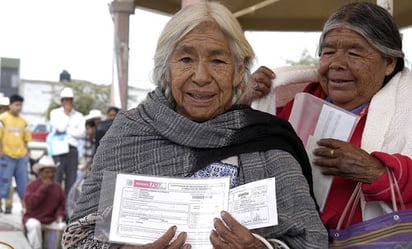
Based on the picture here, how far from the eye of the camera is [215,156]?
6.59 ft

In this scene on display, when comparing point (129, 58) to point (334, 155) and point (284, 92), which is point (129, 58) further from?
point (334, 155)

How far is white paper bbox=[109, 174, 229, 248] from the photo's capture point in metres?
1.87

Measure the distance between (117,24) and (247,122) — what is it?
753 centimetres

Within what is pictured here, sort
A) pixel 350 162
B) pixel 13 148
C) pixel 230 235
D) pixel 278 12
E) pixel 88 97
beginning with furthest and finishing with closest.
→ pixel 88 97, pixel 13 148, pixel 278 12, pixel 350 162, pixel 230 235

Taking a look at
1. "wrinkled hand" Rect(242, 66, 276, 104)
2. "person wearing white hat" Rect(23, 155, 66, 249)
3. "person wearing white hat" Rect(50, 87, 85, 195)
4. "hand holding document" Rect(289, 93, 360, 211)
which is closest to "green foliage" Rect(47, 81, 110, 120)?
"person wearing white hat" Rect(50, 87, 85, 195)

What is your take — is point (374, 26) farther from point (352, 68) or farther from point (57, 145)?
point (57, 145)

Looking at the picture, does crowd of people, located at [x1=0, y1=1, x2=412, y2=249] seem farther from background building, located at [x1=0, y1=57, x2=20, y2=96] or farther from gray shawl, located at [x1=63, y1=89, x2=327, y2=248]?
background building, located at [x1=0, y1=57, x2=20, y2=96]

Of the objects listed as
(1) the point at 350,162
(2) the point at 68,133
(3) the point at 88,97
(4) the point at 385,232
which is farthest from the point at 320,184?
(3) the point at 88,97

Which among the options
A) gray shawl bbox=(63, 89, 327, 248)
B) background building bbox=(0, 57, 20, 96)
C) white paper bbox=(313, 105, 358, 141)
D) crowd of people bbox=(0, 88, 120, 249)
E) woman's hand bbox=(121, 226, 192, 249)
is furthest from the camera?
background building bbox=(0, 57, 20, 96)

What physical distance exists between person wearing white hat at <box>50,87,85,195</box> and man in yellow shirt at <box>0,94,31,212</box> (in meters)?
0.51

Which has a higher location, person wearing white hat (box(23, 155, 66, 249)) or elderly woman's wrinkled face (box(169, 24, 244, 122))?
elderly woman's wrinkled face (box(169, 24, 244, 122))

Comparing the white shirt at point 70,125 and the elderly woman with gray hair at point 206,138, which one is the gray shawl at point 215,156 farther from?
the white shirt at point 70,125

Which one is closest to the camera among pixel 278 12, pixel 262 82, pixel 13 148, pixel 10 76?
pixel 262 82

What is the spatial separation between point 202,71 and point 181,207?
0.44 metres
